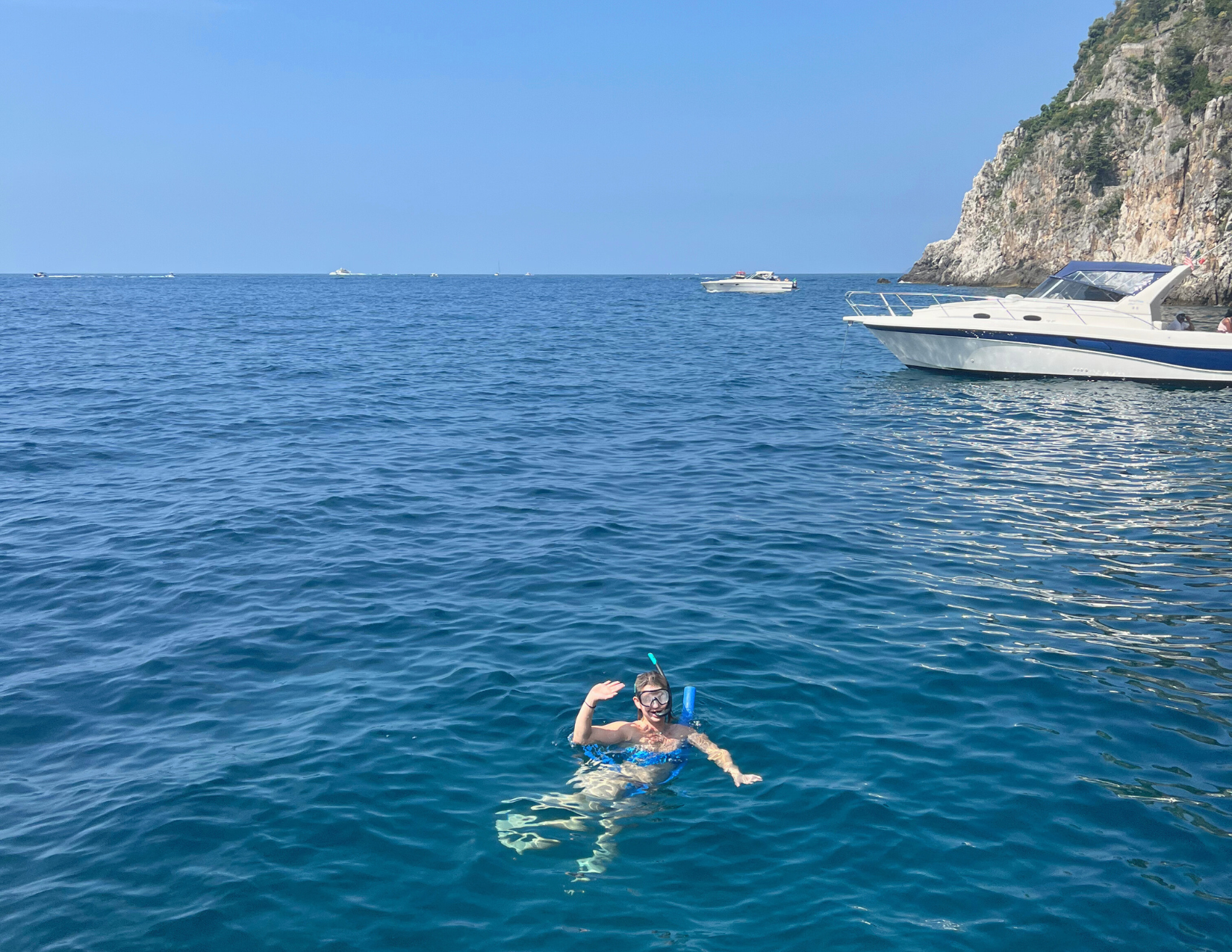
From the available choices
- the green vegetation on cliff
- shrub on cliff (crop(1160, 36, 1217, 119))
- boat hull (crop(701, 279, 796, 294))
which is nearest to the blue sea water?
shrub on cliff (crop(1160, 36, 1217, 119))

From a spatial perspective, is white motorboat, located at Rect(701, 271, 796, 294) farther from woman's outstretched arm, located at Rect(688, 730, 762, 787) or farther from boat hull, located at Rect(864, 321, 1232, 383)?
woman's outstretched arm, located at Rect(688, 730, 762, 787)

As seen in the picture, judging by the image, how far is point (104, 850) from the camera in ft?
20.6

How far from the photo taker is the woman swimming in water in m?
6.39

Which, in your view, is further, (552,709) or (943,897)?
(552,709)

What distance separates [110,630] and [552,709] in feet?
17.3

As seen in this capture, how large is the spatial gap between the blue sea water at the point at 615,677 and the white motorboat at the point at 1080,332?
18.9 ft

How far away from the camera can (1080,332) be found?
25.2 metres

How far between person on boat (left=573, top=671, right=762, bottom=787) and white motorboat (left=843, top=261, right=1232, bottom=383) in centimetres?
1966

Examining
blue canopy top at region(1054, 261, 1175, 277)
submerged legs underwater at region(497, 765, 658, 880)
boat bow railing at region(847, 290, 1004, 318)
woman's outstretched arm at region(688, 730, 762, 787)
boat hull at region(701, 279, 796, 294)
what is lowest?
submerged legs underwater at region(497, 765, 658, 880)

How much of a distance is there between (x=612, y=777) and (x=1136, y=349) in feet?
77.1

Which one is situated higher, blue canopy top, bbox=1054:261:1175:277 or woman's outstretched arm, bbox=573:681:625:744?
blue canopy top, bbox=1054:261:1175:277

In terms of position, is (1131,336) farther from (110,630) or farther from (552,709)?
(110,630)

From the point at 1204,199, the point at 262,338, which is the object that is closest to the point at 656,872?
the point at 262,338

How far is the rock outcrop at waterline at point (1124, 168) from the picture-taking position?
→ 176 ft
